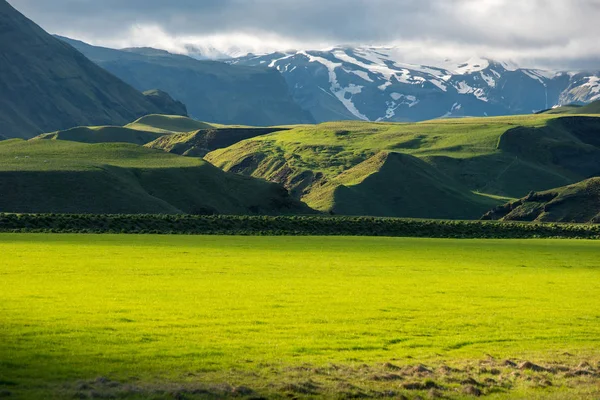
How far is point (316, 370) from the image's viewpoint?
22.8m

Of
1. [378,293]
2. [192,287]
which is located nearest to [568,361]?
[378,293]

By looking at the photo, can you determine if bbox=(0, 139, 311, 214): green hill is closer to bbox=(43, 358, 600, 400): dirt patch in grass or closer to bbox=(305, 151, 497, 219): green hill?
bbox=(305, 151, 497, 219): green hill

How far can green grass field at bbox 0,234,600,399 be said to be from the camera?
21531 mm

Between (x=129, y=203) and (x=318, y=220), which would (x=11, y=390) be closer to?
(x=318, y=220)

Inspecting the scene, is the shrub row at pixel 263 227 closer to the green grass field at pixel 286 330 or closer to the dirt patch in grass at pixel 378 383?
the green grass field at pixel 286 330

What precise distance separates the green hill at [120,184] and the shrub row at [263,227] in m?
20.8

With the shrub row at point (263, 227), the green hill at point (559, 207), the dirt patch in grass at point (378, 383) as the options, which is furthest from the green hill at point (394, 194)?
the dirt patch in grass at point (378, 383)

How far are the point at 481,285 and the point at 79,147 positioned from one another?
132060 millimetres

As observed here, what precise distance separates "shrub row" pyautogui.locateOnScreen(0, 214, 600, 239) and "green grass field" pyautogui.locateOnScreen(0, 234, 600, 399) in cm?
3525

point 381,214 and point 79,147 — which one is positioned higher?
point 79,147

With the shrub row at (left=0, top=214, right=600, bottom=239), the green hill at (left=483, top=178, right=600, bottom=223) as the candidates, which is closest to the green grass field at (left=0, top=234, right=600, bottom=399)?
the shrub row at (left=0, top=214, right=600, bottom=239)

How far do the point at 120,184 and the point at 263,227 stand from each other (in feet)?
109

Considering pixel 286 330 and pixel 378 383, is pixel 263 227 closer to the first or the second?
pixel 286 330

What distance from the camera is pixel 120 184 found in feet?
413
